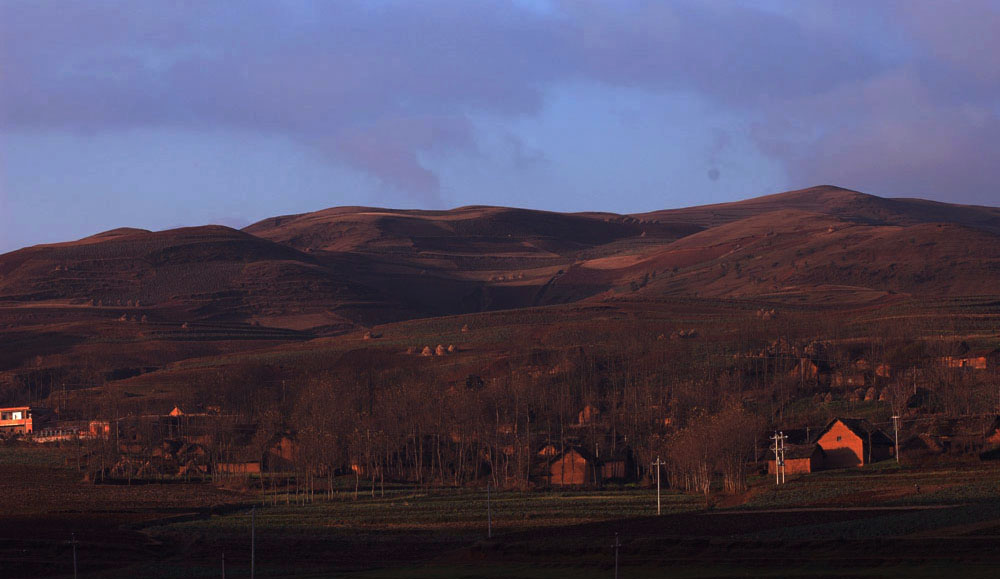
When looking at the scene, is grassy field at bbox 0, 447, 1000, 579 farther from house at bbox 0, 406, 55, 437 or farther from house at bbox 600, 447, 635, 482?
house at bbox 0, 406, 55, 437

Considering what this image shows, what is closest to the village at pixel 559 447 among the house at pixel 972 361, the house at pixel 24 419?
the house at pixel 972 361

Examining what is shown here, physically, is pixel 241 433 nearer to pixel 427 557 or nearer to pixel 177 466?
pixel 177 466

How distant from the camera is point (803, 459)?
90188 millimetres

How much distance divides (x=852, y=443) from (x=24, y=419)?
341 ft

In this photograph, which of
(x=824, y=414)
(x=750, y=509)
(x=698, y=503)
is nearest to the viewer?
(x=750, y=509)

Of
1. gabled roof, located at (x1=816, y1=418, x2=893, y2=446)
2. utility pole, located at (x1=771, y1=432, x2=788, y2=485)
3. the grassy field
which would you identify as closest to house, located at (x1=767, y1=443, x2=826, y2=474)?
utility pole, located at (x1=771, y1=432, x2=788, y2=485)

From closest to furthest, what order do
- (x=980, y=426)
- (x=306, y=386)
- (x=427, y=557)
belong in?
(x=427, y=557), (x=980, y=426), (x=306, y=386)

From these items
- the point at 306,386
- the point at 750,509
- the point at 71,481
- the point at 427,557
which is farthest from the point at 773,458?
the point at 306,386

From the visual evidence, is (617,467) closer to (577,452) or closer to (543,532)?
(577,452)

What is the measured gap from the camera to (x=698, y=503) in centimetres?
7394

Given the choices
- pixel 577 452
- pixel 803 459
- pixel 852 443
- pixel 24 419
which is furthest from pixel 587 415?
pixel 24 419

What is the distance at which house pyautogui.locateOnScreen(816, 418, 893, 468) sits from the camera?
91.0 meters

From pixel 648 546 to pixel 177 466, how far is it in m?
71.2

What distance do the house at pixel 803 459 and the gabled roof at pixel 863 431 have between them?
9.13 feet
